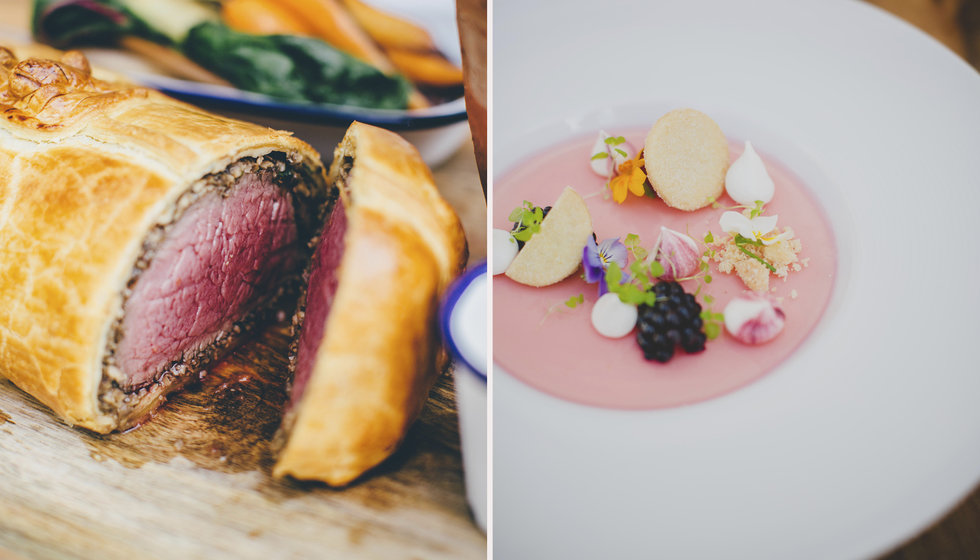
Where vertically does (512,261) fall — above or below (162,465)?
above

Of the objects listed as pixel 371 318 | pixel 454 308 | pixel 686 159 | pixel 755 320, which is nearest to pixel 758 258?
pixel 755 320

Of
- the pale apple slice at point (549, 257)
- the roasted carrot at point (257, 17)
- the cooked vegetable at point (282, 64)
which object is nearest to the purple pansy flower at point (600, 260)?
the pale apple slice at point (549, 257)

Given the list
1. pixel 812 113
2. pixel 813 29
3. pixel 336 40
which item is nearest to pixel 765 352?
pixel 812 113

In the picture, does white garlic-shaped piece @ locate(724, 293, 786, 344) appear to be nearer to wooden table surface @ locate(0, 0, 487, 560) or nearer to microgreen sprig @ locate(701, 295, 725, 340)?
microgreen sprig @ locate(701, 295, 725, 340)

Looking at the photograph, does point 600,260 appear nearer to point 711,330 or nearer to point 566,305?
point 566,305

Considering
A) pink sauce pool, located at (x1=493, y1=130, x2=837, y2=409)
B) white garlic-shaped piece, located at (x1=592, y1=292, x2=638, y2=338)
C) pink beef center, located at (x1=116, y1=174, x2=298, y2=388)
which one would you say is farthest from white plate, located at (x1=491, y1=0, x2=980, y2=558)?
pink beef center, located at (x1=116, y1=174, x2=298, y2=388)

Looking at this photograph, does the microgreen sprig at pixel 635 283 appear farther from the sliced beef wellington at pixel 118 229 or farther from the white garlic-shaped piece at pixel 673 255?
the sliced beef wellington at pixel 118 229

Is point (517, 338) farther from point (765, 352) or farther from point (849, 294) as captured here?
point (849, 294)
